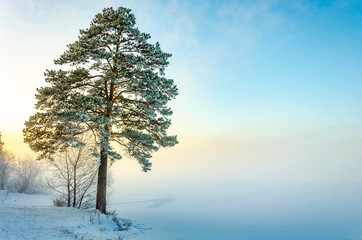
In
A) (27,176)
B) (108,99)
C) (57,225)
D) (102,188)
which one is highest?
(108,99)

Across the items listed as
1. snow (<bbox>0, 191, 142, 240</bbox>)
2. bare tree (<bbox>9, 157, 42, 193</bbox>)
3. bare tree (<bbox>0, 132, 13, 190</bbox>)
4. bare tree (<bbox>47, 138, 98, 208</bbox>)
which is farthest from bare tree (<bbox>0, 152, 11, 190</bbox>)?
snow (<bbox>0, 191, 142, 240</bbox>)

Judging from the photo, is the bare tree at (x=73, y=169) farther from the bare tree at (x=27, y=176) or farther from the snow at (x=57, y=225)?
the bare tree at (x=27, y=176)

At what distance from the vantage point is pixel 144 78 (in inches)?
517

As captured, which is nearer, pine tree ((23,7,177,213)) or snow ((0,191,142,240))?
snow ((0,191,142,240))

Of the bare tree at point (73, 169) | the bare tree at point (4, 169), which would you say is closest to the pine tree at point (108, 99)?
the bare tree at point (73, 169)

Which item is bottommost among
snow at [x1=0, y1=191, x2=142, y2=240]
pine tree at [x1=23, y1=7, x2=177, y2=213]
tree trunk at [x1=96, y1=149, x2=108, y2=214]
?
snow at [x1=0, y1=191, x2=142, y2=240]

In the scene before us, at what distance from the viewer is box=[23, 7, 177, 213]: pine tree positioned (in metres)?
12.2

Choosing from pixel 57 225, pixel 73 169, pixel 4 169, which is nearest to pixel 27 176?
pixel 4 169

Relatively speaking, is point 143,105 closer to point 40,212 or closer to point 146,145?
point 146,145

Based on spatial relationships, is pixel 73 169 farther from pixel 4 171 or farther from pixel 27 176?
pixel 4 171

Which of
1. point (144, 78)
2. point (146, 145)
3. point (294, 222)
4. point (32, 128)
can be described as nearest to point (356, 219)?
point (294, 222)

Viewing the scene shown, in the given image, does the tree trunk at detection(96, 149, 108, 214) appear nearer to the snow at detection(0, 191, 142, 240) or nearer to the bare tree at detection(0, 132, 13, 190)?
the snow at detection(0, 191, 142, 240)

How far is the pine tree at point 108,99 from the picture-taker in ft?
40.1

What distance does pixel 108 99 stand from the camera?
1440 cm
